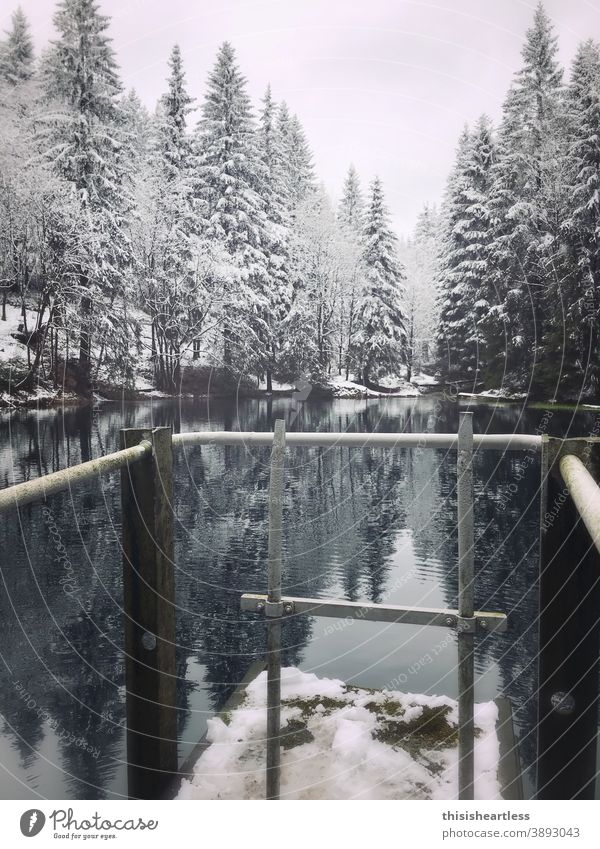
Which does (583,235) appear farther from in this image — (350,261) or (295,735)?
(295,735)

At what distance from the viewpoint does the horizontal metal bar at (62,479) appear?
1062 mm

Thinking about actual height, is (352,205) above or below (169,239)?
above

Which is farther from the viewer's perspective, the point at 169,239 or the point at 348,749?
the point at 169,239

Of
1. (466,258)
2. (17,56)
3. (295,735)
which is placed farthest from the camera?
(466,258)

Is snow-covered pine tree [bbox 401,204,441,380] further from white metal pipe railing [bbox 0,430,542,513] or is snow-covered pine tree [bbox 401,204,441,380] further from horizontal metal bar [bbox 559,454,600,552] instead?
horizontal metal bar [bbox 559,454,600,552]

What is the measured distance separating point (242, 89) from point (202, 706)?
19.6m

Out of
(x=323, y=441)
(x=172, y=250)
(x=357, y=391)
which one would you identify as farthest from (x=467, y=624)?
(x=172, y=250)

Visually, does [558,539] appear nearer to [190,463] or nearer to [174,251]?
[190,463]

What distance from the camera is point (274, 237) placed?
1998cm

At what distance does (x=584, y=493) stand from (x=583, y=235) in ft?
46.6

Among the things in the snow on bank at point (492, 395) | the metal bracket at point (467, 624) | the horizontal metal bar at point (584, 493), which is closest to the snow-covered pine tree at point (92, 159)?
the snow on bank at point (492, 395)

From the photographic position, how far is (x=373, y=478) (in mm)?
10500

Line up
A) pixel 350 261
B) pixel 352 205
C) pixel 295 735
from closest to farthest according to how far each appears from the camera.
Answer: pixel 295 735, pixel 352 205, pixel 350 261
